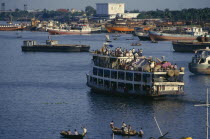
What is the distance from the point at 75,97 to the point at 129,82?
8.93 metres

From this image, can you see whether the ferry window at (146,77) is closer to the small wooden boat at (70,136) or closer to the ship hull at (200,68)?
the small wooden boat at (70,136)

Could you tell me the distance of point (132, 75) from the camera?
76375 millimetres

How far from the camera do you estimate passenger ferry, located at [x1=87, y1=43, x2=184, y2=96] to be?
2916 inches

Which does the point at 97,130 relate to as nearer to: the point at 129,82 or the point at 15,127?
the point at 15,127

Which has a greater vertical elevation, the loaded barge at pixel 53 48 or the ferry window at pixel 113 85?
the ferry window at pixel 113 85

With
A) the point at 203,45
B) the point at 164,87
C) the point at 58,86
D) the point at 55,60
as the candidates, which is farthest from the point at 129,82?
the point at 203,45

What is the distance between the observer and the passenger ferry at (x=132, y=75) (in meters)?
74.1

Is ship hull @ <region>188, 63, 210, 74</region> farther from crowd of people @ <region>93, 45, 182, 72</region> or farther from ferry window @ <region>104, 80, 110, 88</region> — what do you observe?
ferry window @ <region>104, 80, 110, 88</region>

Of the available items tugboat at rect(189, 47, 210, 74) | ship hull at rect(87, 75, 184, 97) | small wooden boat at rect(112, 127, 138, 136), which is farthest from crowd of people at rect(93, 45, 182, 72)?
tugboat at rect(189, 47, 210, 74)

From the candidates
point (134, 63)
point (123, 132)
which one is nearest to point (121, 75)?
point (134, 63)

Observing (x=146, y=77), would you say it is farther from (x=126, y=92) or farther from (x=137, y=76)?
(x=126, y=92)

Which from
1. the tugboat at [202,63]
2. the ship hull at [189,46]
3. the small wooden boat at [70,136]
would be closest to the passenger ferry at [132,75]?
the small wooden boat at [70,136]

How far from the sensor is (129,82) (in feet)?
251

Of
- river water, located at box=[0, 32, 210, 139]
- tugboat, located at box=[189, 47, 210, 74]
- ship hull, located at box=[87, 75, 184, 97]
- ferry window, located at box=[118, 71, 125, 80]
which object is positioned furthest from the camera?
tugboat, located at box=[189, 47, 210, 74]
